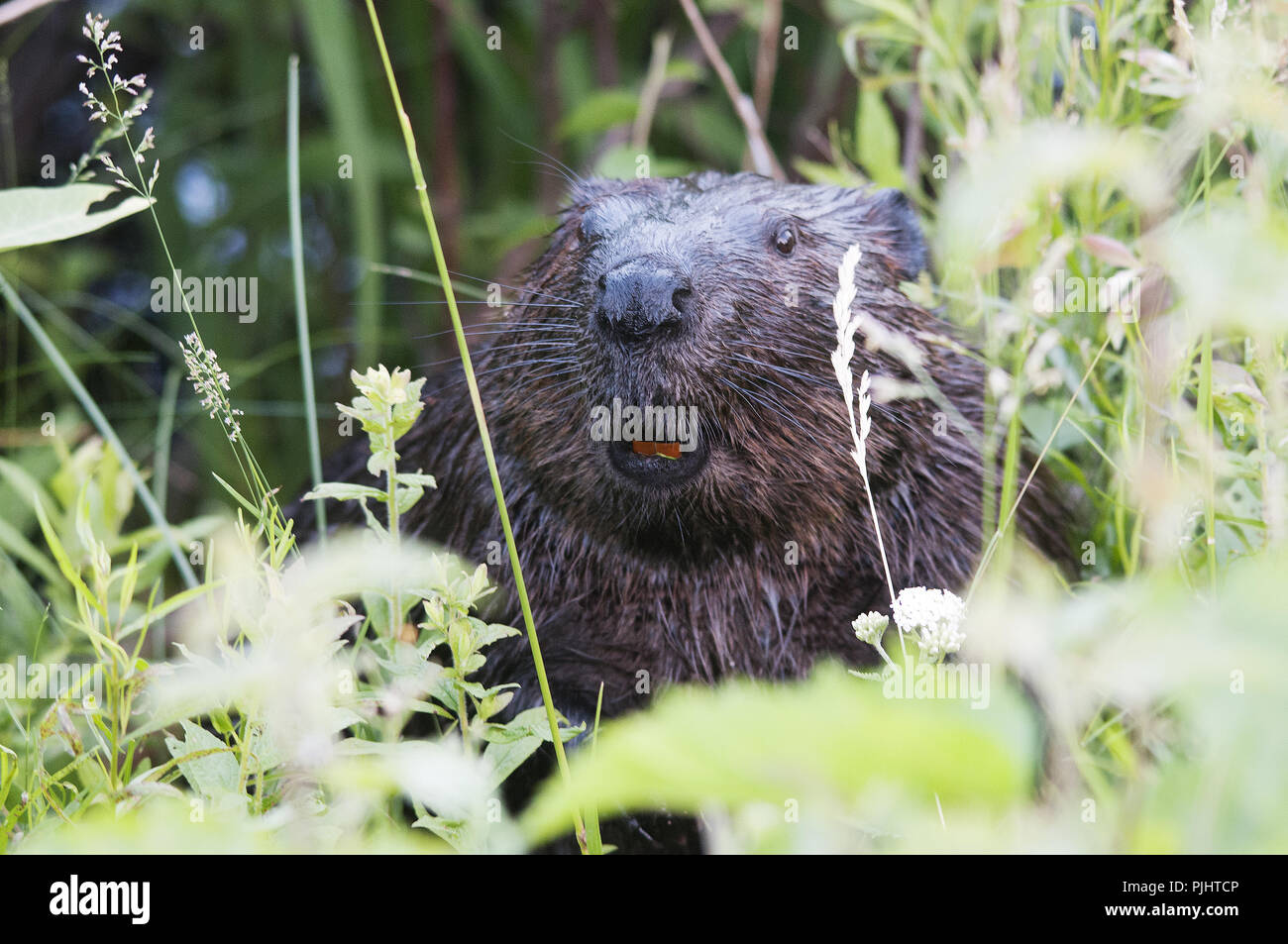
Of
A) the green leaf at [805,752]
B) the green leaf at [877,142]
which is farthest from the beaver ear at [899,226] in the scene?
the green leaf at [805,752]

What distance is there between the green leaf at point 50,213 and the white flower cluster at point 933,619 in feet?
3.90

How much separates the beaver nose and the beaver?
0.05ft

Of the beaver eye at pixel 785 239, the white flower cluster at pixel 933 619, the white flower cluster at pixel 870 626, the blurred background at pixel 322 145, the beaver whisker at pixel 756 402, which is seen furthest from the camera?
the blurred background at pixel 322 145

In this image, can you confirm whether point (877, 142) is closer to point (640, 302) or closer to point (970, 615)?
point (640, 302)

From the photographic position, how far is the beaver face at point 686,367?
7.18ft

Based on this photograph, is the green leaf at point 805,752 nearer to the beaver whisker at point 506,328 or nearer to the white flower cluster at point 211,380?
the white flower cluster at point 211,380

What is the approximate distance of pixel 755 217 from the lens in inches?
99.1

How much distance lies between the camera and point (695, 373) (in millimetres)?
2199

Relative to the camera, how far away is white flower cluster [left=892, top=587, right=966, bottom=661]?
1602 millimetres

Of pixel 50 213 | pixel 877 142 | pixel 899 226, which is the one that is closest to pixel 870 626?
pixel 50 213

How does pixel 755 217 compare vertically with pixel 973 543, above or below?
above
